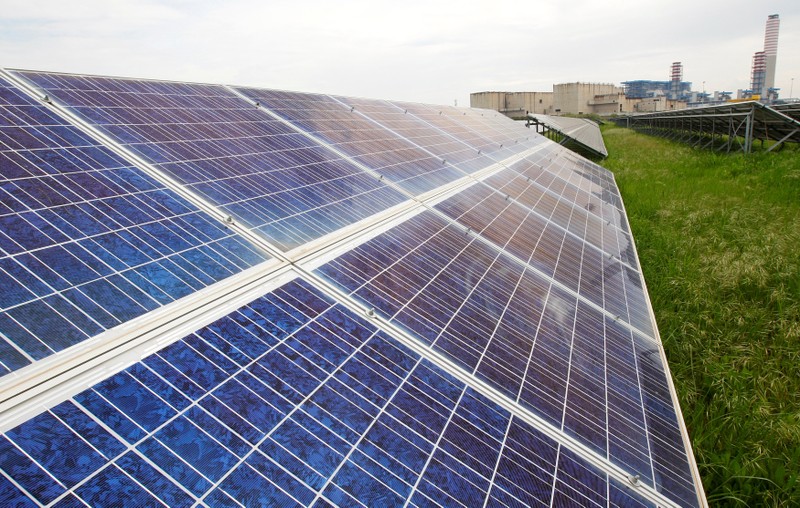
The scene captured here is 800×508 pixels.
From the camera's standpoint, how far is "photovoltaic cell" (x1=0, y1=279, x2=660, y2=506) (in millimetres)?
2141

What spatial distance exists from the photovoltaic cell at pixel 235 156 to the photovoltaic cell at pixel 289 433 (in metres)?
1.49

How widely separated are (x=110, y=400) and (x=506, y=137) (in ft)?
62.3

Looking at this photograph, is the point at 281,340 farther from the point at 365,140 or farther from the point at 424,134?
the point at 424,134

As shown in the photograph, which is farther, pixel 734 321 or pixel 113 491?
pixel 734 321

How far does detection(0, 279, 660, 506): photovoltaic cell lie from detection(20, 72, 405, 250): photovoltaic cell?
4.90 feet

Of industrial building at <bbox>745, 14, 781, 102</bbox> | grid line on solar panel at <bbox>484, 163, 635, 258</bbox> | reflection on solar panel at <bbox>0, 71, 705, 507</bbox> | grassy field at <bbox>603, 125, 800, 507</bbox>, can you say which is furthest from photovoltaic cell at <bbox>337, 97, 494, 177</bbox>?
industrial building at <bbox>745, 14, 781, 102</bbox>

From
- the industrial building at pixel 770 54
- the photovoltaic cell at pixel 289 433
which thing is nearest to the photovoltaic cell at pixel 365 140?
the photovoltaic cell at pixel 289 433

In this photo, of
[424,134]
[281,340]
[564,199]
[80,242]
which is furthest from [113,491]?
[424,134]

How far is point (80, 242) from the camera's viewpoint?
137 inches

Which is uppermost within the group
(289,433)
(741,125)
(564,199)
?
(741,125)

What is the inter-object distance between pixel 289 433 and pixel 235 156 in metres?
4.48

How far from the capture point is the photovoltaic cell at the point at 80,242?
2816 mm

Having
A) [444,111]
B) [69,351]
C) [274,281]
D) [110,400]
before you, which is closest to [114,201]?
[274,281]

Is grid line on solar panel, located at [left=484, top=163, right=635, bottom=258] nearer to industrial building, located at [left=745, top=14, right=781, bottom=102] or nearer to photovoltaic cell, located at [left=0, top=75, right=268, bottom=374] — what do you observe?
photovoltaic cell, located at [left=0, top=75, right=268, bottom=374]
